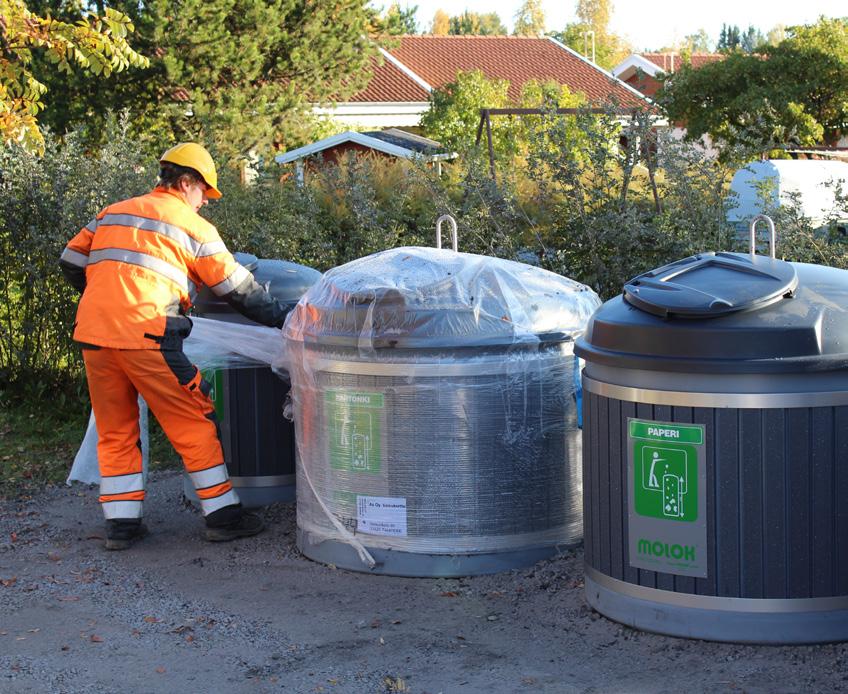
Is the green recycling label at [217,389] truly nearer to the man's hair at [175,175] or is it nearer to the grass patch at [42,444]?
the man's hair at [175,175]

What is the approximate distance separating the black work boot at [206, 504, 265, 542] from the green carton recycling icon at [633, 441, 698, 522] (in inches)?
85.5

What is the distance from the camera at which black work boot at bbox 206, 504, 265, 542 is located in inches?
206

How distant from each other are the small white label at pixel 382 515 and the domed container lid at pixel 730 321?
1.08 m

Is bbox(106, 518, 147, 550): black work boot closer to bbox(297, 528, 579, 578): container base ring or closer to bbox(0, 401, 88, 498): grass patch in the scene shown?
bbox(297, 528, 579, 578): container base ring

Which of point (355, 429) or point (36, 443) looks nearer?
point (355, 429)

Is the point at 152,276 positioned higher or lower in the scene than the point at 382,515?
higher

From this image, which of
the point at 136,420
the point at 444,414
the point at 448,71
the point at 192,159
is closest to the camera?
the point at 444,414

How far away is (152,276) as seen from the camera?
16.4 ft

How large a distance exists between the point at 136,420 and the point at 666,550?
104 inches

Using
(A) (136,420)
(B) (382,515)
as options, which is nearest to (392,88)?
(A) (136,420)

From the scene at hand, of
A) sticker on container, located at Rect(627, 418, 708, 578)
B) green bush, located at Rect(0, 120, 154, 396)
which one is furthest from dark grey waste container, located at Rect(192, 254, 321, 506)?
green bush, located at Rect(0, 120, 154, 396)

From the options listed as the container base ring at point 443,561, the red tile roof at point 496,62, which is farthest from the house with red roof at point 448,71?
the container base ring at point 443,561

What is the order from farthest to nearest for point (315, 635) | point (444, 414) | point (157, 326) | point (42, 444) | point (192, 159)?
point (42, 444) → point (192, 159) → point (157, 326) → point (444, 414) → point (315, 635)

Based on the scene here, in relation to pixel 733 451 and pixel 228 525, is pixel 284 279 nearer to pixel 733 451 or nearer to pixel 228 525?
pixel 228 525
